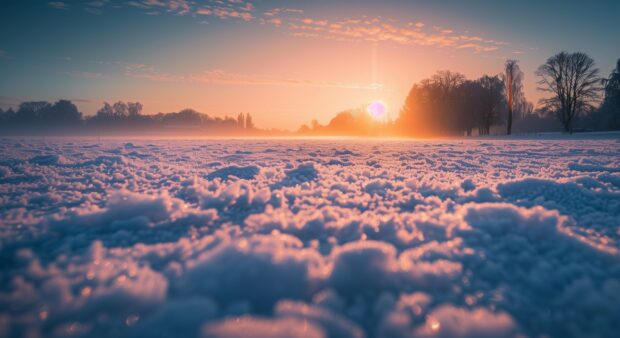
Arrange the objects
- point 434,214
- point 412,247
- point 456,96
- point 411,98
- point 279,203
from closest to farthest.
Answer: point 412,247 < point 434,214 < point 279,203 < point 456,96 < point 411,98

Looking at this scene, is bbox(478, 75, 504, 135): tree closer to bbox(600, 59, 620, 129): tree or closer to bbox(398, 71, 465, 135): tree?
bbox(398, 71, 465, 135): tree

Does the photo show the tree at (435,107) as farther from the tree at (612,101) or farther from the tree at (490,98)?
the tree at (612,101)

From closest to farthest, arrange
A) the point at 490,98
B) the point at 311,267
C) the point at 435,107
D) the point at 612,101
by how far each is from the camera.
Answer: the point at 311,267
the point at 612,101
the point at 490,98
the point at 435,107

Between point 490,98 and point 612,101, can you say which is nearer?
point 612,101

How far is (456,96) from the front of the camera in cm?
3356

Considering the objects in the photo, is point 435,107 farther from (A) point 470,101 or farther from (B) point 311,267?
(B) point 311,267

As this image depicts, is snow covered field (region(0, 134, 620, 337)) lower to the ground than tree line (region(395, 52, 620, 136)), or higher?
lower

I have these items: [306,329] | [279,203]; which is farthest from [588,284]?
[279,203]

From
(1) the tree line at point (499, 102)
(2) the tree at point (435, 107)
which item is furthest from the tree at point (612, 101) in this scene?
(2) the tree at point (435, 107)

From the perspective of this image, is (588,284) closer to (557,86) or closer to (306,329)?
(306,329)

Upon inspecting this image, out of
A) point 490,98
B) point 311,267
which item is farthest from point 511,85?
point 311,267

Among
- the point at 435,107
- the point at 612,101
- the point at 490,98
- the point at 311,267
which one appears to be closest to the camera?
the point at 311,267

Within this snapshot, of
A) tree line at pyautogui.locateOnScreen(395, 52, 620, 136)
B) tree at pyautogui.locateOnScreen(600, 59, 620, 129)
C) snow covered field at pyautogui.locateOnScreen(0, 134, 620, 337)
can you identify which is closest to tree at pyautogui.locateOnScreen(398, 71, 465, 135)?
tree line at pyautogui.locateOnScreen(395, 52, 620, 136)

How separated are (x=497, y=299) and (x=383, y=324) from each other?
56 cm
